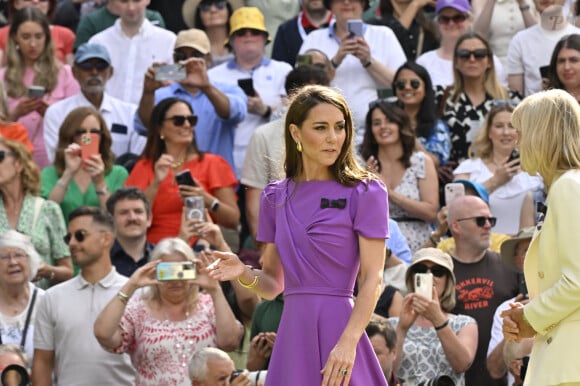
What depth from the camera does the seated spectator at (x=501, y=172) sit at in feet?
38.5

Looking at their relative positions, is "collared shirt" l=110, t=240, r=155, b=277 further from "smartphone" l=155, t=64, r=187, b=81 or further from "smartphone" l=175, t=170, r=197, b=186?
"smartphone" l=155, t=64, r=187, b=81

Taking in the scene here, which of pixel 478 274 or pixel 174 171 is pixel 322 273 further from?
pixel 174 171

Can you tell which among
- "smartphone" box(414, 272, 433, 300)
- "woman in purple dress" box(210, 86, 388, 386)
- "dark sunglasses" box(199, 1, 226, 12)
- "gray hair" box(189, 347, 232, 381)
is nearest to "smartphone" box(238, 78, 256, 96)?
"dark sunglasses" box(199, 1, 226, 12)

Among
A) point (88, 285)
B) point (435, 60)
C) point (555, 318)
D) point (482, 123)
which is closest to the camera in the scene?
point (555, 318)

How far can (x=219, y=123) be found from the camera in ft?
41.8

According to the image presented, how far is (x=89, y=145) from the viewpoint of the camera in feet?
38.2

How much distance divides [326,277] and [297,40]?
865cm

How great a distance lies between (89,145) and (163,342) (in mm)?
2780

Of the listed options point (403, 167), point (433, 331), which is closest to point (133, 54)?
point (403, 167)

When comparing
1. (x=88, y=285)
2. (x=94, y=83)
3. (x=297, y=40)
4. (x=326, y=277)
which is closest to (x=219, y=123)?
(x=94, y=83)

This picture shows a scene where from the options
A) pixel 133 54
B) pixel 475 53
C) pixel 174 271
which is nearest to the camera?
pixel 174 271

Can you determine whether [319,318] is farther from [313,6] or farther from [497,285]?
[313,6]

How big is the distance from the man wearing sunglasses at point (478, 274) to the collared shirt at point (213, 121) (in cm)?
270

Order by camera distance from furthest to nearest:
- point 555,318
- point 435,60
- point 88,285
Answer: point 435,60, point 88,285, point 555,318
